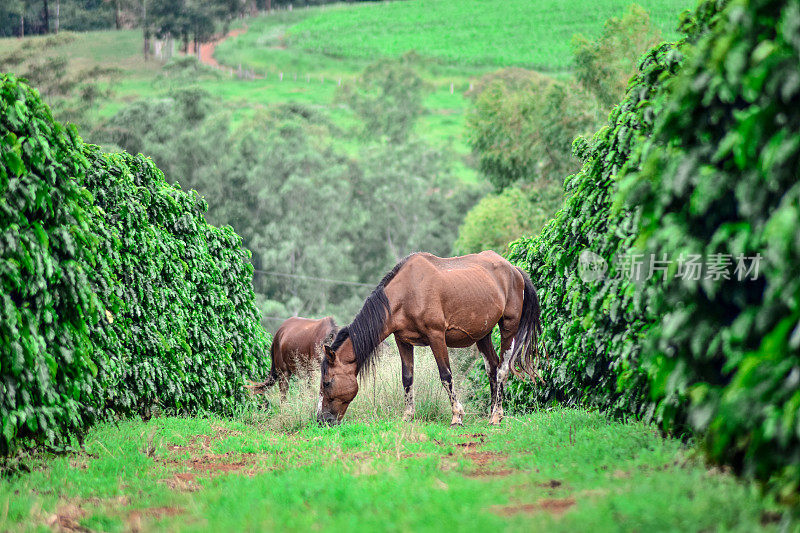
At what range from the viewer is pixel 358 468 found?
22.5 ft

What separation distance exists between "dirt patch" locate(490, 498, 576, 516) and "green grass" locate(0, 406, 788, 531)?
1 centimetres

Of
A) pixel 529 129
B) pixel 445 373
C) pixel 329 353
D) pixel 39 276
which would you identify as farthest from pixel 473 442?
pixel 529 129

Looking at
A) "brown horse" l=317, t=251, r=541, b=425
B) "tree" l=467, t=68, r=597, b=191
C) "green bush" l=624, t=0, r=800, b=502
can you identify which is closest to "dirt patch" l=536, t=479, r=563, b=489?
"green bush" l=624, t=0, r=800, b=502

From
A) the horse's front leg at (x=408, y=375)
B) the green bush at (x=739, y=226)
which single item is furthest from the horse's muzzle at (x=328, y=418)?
the green bush at (x=739, y=226)

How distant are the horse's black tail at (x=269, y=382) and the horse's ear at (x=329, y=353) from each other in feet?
10.6

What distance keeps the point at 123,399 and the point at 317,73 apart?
247ft

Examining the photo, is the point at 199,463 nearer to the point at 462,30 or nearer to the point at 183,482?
the point at 183,482

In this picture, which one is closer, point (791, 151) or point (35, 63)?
point (791, 151)

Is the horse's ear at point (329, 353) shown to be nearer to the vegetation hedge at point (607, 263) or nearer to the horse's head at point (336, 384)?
the horse's head at point (336, 384)

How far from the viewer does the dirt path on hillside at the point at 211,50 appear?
214ft

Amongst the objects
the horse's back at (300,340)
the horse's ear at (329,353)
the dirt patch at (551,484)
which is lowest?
the horse's back at (300,340)

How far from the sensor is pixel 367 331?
34.9ft

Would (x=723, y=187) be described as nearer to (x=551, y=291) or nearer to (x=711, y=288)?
(x=711, y=288)

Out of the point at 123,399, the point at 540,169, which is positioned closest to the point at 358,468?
the point at 123,399
